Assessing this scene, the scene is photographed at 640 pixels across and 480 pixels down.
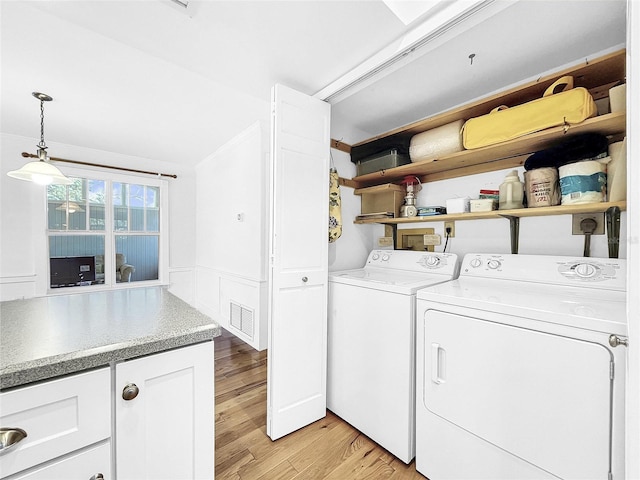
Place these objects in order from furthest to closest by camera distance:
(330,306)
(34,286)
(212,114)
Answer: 1. (34,286)
2. (212,114)
3. (330,306)

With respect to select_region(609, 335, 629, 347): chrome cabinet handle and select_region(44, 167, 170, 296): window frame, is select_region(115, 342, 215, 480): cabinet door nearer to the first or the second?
select_region(609, 335, 629, 347): chrome cabinet handle

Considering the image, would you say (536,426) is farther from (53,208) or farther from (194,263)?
(53,208)

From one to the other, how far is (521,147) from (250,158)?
8.39 ft

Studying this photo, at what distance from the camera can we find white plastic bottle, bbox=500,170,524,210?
1592 millimetres

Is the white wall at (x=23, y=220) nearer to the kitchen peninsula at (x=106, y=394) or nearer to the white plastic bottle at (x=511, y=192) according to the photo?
the kitchen peninsula at (x=106, y=394)

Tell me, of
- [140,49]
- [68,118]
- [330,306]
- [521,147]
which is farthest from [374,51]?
[68,118]

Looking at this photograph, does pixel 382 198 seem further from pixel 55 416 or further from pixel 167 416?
pixel 55 416

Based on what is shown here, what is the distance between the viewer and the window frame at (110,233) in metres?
3.53

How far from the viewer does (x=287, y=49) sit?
1.52 metres

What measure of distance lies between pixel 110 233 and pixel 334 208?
3.68 meters

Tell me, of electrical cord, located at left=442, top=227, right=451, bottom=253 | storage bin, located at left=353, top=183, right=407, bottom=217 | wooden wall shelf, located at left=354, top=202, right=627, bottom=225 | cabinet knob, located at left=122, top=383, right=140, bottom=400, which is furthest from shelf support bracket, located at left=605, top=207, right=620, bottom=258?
cabinet knob, located at left=122, top=383, right=140, bottom=400

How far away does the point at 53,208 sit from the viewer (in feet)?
11.9

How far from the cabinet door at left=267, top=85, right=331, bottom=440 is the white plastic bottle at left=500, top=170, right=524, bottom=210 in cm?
109

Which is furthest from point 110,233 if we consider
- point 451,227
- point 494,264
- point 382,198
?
point 494,264
